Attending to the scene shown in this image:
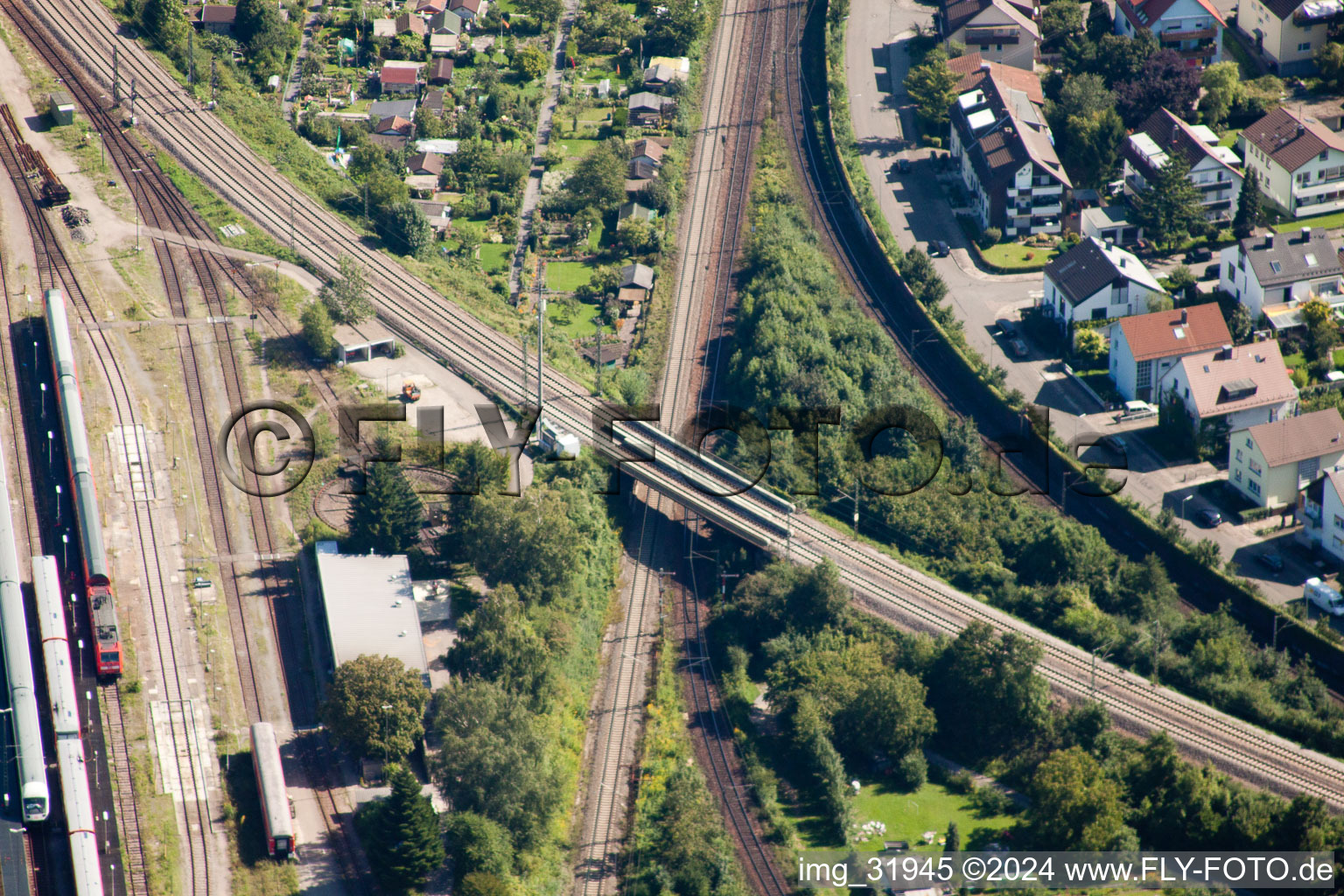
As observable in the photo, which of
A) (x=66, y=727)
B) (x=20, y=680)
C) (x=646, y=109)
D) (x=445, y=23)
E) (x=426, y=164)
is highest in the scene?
(x=445, y=23)

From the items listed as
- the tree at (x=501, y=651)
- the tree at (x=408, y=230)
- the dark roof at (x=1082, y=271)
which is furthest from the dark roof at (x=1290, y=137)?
the tree at (x=501, y=651)

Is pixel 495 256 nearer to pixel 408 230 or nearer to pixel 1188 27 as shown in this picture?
pixel 408 230

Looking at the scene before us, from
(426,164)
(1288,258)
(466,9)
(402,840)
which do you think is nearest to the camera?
(402,840)

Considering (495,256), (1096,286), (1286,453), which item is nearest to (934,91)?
(1096,286)

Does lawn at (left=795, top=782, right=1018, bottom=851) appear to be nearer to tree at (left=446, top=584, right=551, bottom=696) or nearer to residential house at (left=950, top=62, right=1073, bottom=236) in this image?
tree at (left=446, top=584, right=551, bottom=696)

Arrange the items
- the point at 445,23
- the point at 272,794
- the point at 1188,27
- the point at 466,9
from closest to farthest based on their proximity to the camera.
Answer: the point at 272,794, the point at 1188,27, the point at 445,23, the point at 466,9

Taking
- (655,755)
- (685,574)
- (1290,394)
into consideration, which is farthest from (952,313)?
(655,755)

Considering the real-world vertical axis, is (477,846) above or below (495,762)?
below
